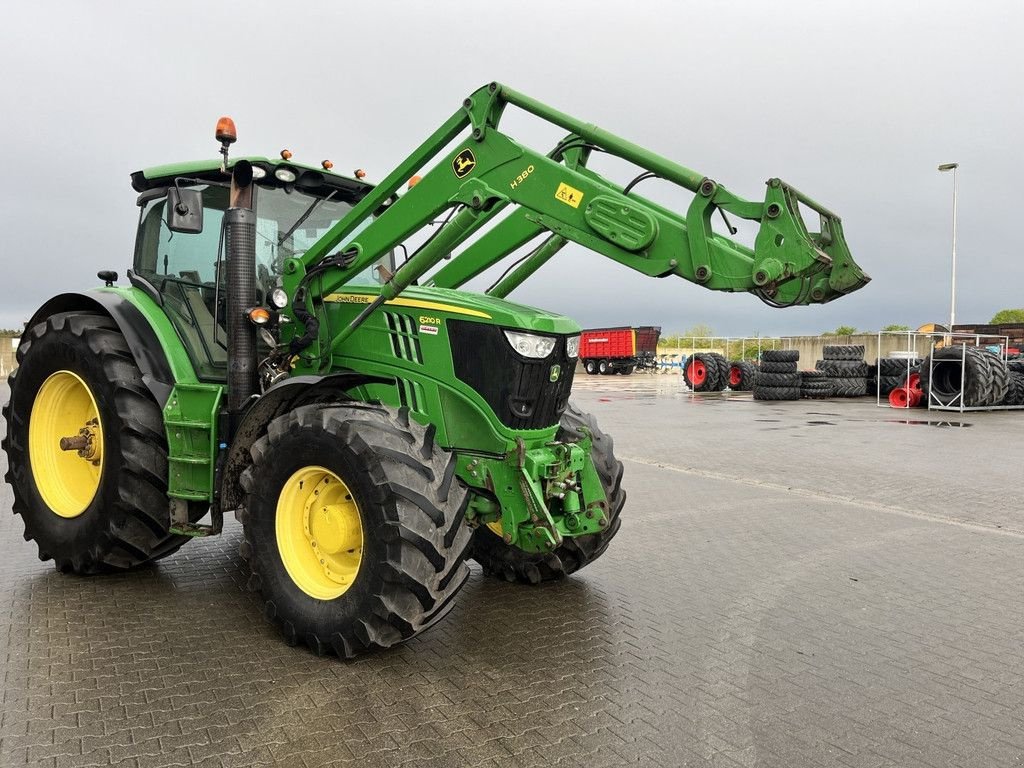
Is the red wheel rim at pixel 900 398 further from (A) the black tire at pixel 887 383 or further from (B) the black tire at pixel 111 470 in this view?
(B) the black tire at pixel 111 470

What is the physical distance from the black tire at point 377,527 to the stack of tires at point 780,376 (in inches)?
857

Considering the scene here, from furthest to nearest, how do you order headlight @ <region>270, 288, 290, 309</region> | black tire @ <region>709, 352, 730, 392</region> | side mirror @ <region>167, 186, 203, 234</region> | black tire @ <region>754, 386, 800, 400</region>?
1. black tire @ <region>709, 352, 730, 392</region>
2. black tire @ <region>754, 386, 800, 400</region>
3. headlight @ <region>270, 288, 290, 309</region>
4. side mirror @ <region>167, 186, 203, 234</region>

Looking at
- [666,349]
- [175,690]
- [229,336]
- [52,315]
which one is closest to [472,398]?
[229,336]

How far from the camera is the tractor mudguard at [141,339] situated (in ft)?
15.6

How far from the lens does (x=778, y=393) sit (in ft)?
78.6

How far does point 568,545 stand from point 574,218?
2088mm

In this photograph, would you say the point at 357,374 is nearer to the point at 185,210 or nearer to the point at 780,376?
the point at 185,210

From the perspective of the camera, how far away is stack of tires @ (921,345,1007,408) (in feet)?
61.4

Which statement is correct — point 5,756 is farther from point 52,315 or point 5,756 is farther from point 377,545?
point 52,315

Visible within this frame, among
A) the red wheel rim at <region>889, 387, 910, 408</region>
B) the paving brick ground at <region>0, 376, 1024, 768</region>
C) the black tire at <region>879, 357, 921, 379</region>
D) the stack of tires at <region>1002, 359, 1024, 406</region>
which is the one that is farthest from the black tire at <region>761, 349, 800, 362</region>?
the paving brick ground at <region>0, 376, 1024, 768</region>

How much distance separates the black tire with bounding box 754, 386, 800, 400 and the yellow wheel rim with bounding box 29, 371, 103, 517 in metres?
21.5

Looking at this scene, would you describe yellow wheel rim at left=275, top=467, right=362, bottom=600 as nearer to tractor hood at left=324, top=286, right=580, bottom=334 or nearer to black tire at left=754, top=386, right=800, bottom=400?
tractor hood at left=324, top=286, right=580, bottom=334

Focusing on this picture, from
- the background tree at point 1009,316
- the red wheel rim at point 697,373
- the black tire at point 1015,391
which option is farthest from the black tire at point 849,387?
the background tree at point 1009,316

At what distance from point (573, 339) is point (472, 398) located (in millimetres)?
758
